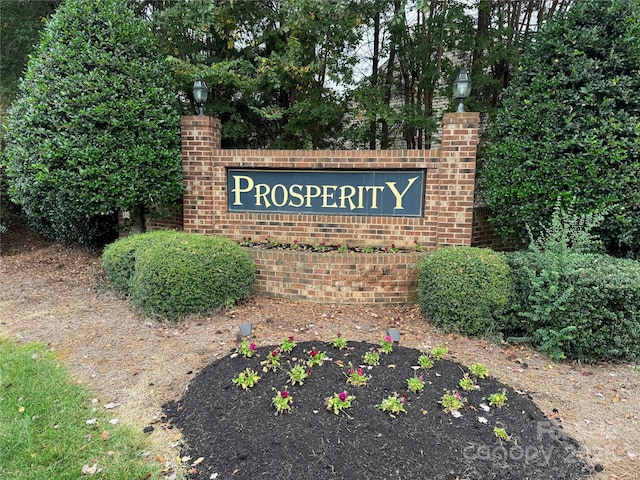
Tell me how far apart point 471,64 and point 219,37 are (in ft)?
13.8

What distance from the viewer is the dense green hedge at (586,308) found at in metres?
3.35

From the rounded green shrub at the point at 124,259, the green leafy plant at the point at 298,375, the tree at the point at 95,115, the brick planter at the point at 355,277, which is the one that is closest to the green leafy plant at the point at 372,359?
the green leafy plant at the point at 298,375

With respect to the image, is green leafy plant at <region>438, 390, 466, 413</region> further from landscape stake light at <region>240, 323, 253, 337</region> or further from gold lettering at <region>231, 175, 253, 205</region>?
gold lettering at <region>231, 175, 253, 205</region>

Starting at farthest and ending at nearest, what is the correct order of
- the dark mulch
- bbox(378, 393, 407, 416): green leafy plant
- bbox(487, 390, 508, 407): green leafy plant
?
bbox(487, 390, 508, 407): green leafy plant, bbox(378, 393, 407, 416): green leafy plant, the dark mulch

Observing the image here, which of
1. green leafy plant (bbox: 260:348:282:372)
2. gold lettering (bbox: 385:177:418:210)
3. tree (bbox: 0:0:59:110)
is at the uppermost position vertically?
tree (bbox: 0:0:59:110)

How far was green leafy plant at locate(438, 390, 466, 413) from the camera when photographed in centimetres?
243

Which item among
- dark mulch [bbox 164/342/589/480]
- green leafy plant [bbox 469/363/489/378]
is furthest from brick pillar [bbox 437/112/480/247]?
dark mulch [bbox 164/342/589/480]

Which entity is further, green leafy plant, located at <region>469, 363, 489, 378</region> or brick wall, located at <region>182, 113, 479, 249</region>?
brick wall, located at <region>182, 113, 479, 249</region>

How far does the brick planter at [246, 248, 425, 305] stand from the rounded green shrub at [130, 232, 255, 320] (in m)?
0.72

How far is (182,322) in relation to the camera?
13.0ft

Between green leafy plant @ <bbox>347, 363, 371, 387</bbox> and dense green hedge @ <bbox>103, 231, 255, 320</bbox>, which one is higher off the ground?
dense green hedge @ <bbox>103, 231, 255, 320</bbox>

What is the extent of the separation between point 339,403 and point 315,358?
55 cm

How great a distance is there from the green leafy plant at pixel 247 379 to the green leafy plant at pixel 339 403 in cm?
54

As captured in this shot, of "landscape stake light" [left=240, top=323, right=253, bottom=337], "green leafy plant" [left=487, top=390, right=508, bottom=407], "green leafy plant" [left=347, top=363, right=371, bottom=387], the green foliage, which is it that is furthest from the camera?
the green foliage
